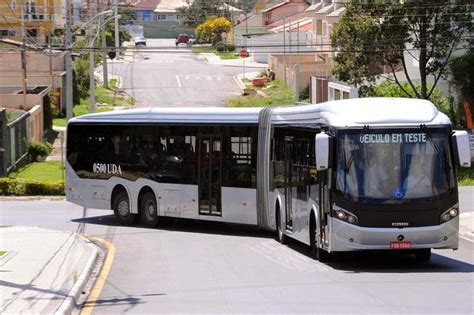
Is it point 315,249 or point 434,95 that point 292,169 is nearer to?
point 315,249

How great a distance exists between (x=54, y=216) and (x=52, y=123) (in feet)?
112

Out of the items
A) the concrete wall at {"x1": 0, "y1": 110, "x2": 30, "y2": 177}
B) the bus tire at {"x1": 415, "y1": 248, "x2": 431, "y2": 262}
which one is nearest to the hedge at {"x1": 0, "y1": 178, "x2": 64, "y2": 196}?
the concrete wall at {"x1": 0, "y1": 110, "x2": 30, "y2": 177}

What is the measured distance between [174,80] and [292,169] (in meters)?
67.8

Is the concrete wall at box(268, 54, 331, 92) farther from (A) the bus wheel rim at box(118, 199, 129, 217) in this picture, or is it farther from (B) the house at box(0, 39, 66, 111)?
(A) the bus wheel rim at box(118, 199, 129, 217)

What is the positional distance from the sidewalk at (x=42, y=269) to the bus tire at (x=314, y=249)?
13.8ft

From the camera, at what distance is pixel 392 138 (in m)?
16.0

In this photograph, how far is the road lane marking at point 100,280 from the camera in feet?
41.3

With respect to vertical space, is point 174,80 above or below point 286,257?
above

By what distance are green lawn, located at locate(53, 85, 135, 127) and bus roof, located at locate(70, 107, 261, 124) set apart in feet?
133

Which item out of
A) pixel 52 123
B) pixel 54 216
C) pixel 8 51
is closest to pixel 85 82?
pixel 8 51

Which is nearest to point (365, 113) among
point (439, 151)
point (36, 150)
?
point (439, 151)

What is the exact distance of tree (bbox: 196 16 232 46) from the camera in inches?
4542

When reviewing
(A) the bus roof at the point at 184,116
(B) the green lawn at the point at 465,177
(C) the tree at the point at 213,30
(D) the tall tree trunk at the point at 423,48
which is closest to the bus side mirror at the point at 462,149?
(A) the bus roof at the point at 184,116

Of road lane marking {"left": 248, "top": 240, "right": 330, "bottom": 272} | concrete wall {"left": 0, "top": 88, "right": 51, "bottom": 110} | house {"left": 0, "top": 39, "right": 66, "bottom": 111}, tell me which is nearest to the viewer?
road lane marking {"left": 248, "top": 240, "right": 330, "bottom": 272}
